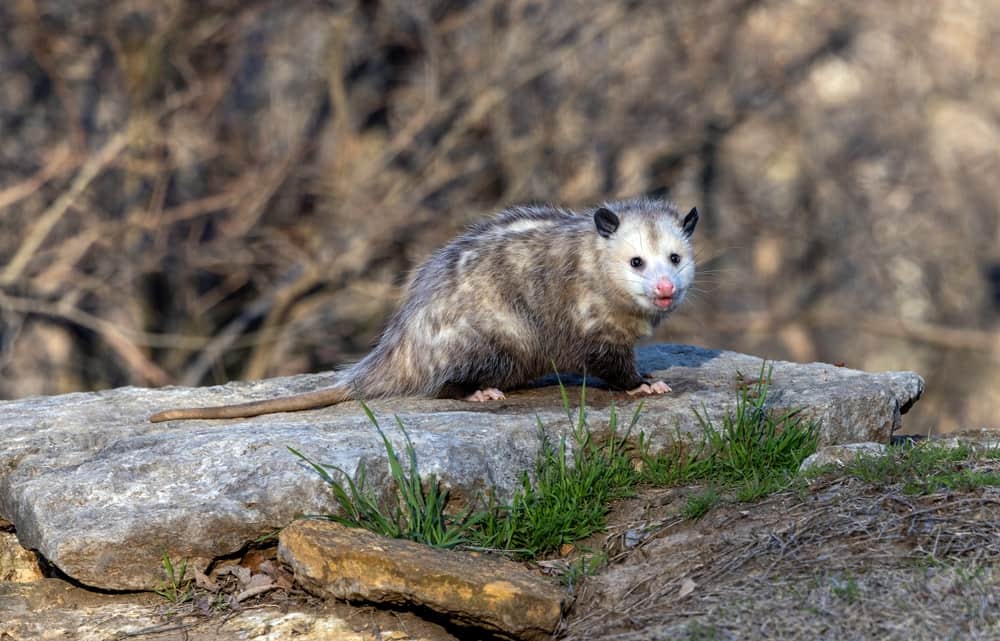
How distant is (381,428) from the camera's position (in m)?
5.11

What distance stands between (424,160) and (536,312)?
18.1 feet

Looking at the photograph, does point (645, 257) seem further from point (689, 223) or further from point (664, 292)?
point (689, 223)

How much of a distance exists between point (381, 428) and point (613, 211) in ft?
4.47

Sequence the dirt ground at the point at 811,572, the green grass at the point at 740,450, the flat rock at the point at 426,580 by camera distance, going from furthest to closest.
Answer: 1. the green grass at the point at 740,450
2. the flat rock at the point at 426,580
3. the dirt ground at the point at 811,572

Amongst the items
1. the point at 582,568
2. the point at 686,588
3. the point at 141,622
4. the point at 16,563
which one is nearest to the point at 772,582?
the point at 686,588

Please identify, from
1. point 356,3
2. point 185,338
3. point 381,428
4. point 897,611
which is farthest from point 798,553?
point 356,3

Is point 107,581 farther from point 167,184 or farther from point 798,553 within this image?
point 167,184

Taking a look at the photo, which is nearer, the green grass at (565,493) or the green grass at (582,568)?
the green grass at (582,568)

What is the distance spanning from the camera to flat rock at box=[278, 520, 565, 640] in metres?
4.21

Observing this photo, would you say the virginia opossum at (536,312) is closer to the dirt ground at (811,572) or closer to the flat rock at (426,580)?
the dirt ground at (811,572)

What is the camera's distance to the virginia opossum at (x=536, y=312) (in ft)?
18.7

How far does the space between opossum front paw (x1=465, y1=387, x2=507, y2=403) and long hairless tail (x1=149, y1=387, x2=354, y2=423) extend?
1.86 ft

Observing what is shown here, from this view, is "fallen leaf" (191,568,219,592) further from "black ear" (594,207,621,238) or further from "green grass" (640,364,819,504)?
"black ear" (594,207,621,238)

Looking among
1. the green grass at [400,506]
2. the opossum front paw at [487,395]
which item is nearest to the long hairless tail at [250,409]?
the opossum front paw at [487,395]
